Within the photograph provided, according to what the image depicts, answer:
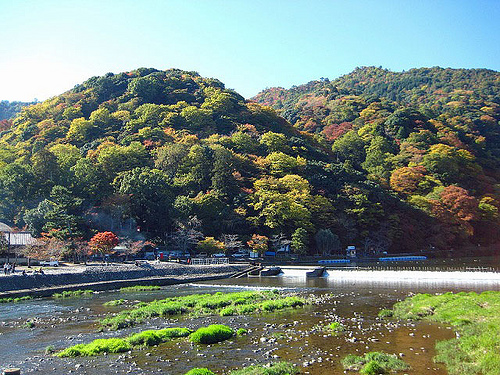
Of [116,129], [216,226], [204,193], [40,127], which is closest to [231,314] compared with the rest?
[216,226]

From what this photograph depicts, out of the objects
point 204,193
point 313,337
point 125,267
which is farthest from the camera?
point 204,193

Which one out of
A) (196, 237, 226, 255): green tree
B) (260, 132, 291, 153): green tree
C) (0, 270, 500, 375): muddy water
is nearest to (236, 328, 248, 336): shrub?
(0, 270, 500, 375): muddy water

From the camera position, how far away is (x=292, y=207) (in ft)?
226

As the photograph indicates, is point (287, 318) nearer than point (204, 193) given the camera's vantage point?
Yes

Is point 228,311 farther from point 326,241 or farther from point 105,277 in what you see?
point 326,241

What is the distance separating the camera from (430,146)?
10412cm

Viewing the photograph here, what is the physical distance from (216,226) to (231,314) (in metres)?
41.1

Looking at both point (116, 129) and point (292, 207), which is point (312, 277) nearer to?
point (292, 207)

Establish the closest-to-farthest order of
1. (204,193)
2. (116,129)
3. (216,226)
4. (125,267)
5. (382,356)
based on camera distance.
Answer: (382,356), (125,267), (216,226), (204,193), (116,129)

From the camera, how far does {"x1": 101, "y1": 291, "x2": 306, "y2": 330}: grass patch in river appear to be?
26113mm

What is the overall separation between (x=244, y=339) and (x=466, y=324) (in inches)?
415

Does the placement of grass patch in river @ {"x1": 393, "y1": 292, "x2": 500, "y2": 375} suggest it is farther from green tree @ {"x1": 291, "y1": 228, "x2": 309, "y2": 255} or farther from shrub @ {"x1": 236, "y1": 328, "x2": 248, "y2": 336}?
green tree @ {"x1": 291, "y1": 228, "x2": 309, "y2": 255}

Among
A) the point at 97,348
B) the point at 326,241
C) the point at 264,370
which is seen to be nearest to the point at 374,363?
the point at 264,370

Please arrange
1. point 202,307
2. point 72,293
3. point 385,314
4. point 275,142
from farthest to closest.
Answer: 1. point 275,142
2. point 72,293
3. point 202,307
4. point 385,314
